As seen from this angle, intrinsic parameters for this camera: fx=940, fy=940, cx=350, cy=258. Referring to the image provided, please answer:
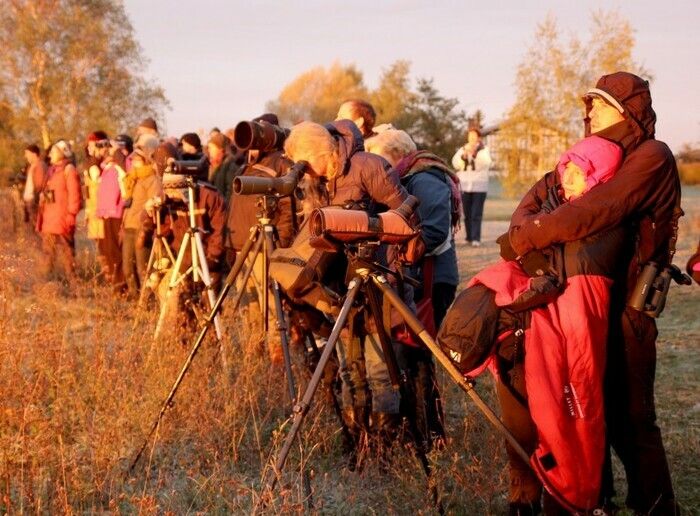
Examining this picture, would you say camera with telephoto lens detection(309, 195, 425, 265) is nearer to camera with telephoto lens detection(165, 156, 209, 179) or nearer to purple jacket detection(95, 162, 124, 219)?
camera with telephoto lens detection(165, 156, 209, 179)

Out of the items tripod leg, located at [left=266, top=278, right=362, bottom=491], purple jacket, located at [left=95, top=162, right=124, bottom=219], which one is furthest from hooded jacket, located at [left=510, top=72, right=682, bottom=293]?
purple jacket, located at [left=95, top=162, right=124, bottom=219]

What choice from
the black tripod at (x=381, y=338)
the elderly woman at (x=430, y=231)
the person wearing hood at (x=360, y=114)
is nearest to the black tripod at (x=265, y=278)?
the black tripod at (x=381, y=338)

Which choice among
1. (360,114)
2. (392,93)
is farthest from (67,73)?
(360,114)

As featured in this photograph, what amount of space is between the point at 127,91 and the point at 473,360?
36528mm

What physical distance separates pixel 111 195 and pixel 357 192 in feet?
20.4

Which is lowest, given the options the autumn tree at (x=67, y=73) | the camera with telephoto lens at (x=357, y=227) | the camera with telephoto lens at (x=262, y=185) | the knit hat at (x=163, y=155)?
the camera with telephoto lens at (x=357, y=227)

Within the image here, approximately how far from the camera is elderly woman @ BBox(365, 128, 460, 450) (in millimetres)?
4914

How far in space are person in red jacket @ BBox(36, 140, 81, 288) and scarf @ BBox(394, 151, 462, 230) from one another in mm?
6887

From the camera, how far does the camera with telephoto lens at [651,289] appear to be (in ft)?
11.7

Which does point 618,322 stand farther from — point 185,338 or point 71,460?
point 185,338

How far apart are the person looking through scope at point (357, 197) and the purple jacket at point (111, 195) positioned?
231 inches

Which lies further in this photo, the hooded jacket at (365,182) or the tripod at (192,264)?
the tripod at (192,264)

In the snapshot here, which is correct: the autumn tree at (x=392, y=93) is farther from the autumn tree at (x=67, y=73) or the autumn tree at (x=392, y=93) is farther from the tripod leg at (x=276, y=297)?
the tripod leg at (x=276, y=297)

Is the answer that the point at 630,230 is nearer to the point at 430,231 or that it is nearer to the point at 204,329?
the point at 430,231
